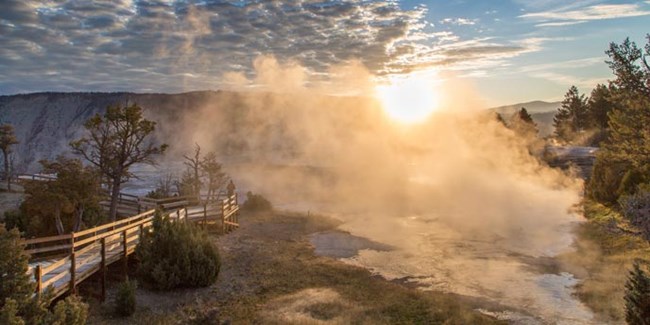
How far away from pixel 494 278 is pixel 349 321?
5.91 meters

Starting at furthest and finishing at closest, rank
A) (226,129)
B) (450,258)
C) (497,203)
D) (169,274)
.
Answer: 1. (226,129)
2. (497,203)
3. (450,258)
4. (169,274)

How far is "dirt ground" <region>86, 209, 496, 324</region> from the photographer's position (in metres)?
11.4

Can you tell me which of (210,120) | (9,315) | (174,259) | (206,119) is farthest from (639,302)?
(206,119)

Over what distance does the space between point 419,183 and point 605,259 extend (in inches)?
1078

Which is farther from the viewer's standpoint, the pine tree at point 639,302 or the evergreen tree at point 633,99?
the evergreen tree at point 633,99

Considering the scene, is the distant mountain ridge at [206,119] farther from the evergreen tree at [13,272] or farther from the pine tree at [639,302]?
the evergreen tree at [13,272]

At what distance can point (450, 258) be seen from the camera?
17.5 meters

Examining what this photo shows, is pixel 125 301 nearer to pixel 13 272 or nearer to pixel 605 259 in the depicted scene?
pixel 13 272

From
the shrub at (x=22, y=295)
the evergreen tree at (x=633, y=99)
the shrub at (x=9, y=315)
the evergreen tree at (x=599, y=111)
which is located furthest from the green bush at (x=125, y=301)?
the evergreen tree at (x=599, y=111)

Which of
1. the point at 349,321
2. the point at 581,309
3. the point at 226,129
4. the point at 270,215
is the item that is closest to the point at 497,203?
the point at 270,215

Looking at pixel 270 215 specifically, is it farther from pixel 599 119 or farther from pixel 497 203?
pixel 599 119

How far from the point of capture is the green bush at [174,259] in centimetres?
1336

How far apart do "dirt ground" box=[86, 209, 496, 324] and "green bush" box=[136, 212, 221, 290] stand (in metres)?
0.36

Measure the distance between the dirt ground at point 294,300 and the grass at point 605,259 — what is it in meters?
3.18
